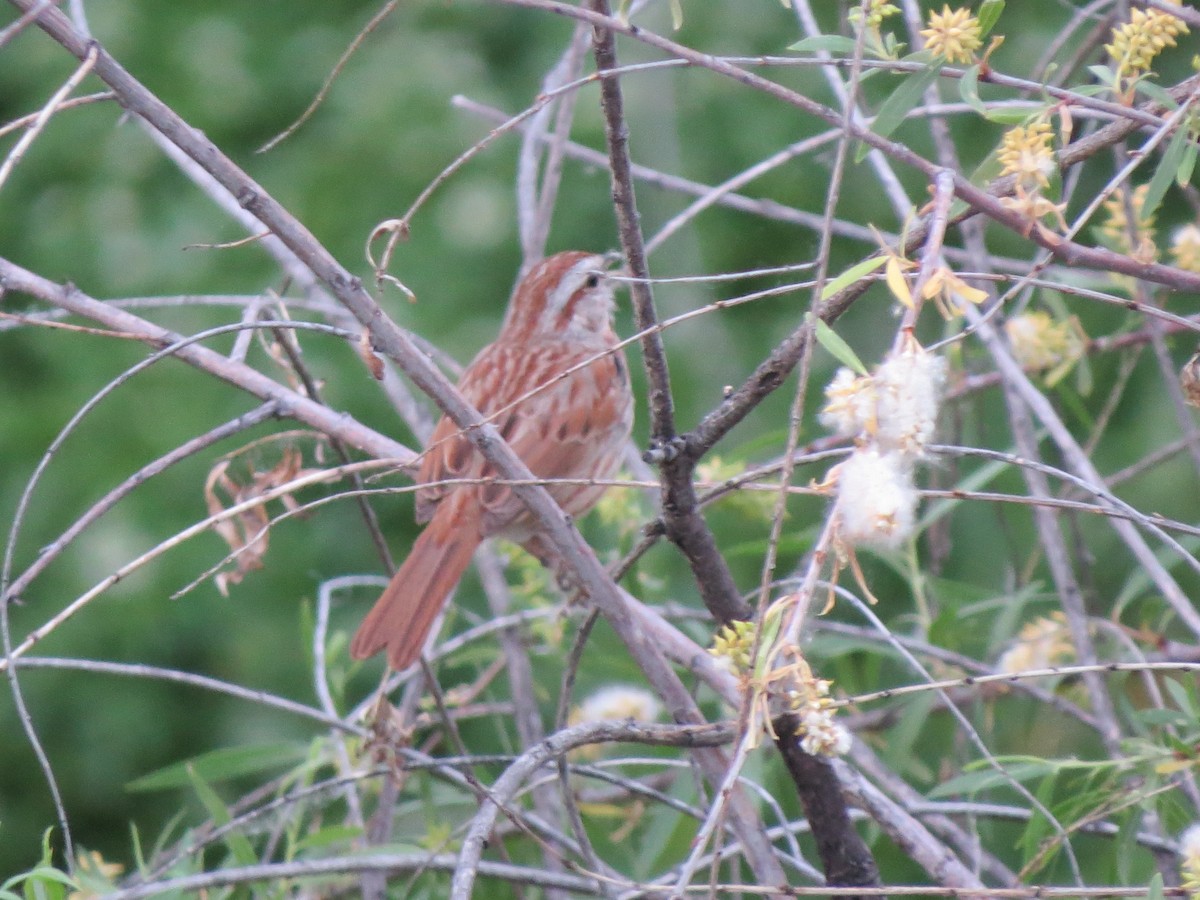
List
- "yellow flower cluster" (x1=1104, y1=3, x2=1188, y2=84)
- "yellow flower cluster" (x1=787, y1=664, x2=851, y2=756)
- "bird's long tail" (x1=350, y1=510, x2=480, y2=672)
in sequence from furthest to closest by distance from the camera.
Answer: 1. "bird's long tail" (x1=350, y1=510, x2=480, y2=672)
2. "yellow flower cluster" (x1=1104, y1=3, x2=1188, y2=84)
3. "yellow flower cluster" (x1=787, y1=664, x2=851, y2=756)

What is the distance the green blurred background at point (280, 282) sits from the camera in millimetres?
4574

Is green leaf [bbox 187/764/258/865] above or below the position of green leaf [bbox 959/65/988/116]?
below

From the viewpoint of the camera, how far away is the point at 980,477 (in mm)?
2744

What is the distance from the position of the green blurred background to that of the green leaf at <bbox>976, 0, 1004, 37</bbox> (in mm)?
2730

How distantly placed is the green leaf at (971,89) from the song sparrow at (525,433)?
57.6 inches

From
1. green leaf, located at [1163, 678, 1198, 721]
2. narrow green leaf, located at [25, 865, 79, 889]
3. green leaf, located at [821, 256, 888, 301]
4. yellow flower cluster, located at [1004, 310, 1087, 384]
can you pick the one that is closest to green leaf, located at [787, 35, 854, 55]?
green leaf, located at [821, 256, 888, 301]

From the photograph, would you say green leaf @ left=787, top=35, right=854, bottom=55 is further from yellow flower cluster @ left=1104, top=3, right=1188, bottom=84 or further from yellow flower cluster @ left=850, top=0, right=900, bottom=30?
yellow flower cluster @ left=1104, top=3, right=1188, bottom=84

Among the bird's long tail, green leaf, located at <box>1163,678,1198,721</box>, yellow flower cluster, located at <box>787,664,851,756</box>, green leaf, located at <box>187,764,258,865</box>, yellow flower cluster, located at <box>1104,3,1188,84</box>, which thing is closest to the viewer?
yellow flower cluster, located at <box>787,664,851,756</box>

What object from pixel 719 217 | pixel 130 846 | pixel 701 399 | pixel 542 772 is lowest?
pixel 130 846

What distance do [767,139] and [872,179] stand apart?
1.21 feet

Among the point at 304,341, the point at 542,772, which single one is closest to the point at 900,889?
the point at 542,772

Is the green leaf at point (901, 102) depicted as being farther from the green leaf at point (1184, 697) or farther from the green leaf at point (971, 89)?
the green leaf at point (1184, 697)

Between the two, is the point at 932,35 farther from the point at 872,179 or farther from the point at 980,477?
the point at 872,179

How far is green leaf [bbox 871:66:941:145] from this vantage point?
1.62 metres
